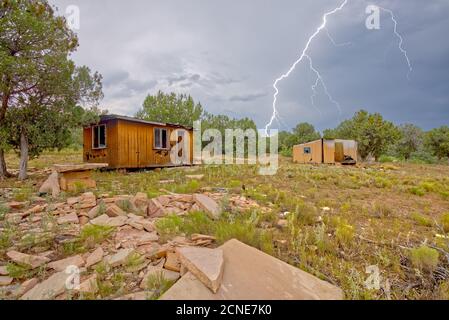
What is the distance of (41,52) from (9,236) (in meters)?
7.98

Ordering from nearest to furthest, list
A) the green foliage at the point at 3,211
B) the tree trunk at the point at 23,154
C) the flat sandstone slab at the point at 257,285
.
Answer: the flat sandstone slab at the point at 257,285
the green foliage at the point at 3,211
the tree trunk at the point at 23,154

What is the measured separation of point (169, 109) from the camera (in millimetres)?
A: 34125

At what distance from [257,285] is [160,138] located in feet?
45.9

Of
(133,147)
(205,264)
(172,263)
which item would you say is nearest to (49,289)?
(172,263)

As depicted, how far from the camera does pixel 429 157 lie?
3206cm

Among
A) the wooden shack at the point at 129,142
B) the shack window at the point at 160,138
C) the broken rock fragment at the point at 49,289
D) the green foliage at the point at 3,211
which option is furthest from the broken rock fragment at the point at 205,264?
the shack window at the point at 160,138

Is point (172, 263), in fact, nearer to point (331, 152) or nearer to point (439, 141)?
point (331, 152)

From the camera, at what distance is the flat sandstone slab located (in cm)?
228

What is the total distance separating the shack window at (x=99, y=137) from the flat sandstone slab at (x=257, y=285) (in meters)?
12.6

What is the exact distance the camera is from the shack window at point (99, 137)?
13.4 meters

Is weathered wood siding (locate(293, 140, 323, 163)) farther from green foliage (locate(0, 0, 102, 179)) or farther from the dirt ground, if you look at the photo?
green foliage (locate(0, 0, 102, 179))

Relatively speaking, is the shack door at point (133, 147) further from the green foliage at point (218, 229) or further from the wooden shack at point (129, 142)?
the green foliage at point (218, 229)
